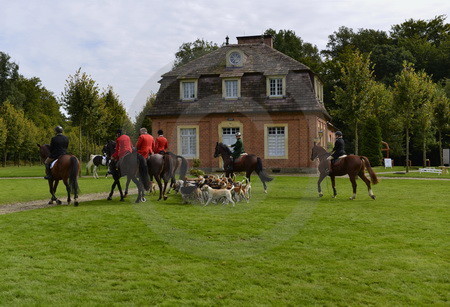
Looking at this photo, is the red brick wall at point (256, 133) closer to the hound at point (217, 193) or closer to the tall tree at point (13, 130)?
the hound at point (217, 193)

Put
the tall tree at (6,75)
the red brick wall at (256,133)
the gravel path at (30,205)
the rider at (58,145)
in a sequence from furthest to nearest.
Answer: the tall tree at (6,75), the red brick wall at (256,133), the rider at (58,145), the gravel path at (30,205)

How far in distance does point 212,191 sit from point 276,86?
20991mm

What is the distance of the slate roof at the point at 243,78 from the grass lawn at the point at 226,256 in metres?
20.7

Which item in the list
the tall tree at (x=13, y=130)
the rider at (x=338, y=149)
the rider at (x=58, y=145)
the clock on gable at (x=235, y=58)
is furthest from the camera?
the tall tree at (x=13, y=130)

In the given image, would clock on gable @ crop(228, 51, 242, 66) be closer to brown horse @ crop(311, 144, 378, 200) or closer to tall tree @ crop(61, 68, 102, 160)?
tall tree @ crop(61, 68, 102, 160)

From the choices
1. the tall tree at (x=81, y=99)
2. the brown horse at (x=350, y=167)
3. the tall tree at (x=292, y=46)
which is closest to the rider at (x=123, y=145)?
the brown horse at (x=350, y=167)

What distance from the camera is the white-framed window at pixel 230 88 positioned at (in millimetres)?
34156

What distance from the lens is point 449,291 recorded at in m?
5.96

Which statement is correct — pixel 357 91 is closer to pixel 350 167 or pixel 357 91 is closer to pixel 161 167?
pixel 350 167

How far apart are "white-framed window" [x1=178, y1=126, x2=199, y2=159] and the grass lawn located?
21688mm

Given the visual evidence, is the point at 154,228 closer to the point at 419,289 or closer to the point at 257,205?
the point at 257,205

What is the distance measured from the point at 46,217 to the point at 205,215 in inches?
163

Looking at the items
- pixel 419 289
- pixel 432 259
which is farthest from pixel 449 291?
pixel 432 259

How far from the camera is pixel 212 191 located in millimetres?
13906
